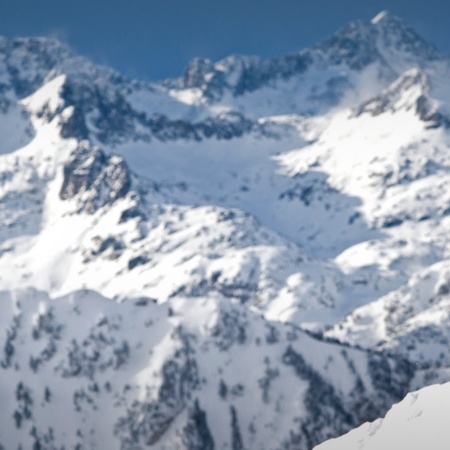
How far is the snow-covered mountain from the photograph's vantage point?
7000cm

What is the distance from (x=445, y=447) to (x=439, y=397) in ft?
25.9

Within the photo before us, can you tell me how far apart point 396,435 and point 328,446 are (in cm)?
633

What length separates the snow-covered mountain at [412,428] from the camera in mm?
70000

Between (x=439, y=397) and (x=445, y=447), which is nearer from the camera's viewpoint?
(x=445, y=447)

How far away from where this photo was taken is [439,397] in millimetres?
75438

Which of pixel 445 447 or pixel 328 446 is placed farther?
pixel 328 446

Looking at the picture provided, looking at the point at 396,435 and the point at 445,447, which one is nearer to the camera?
the point at 445,447

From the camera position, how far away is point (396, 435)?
241ft

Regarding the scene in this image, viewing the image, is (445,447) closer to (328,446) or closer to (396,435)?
(396,435)

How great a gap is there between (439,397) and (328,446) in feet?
30.9

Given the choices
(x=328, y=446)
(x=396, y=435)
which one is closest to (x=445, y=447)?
(x=396, y=435)

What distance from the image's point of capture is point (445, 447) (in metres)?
67.9

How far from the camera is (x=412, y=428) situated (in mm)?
72812

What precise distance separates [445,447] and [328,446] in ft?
39.3
